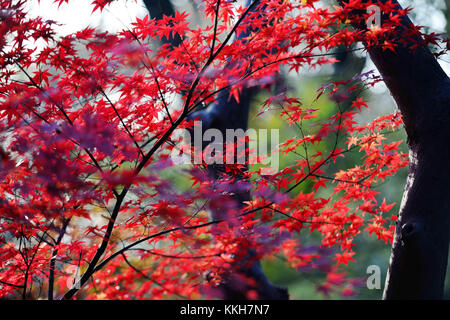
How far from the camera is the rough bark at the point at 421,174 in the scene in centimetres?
235

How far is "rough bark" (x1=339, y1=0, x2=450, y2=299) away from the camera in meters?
2.35

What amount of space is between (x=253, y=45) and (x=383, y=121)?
131cm

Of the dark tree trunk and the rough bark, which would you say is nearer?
the rough bark

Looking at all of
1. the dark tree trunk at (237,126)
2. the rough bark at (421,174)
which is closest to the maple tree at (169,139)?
the rough bark at (421,174)

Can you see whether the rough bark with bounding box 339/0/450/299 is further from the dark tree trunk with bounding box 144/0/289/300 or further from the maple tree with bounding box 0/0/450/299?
the dark tree trunk with bounding box 144/0/289/300

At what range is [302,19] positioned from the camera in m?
2.29

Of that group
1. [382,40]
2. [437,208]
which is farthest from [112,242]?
[382,40]

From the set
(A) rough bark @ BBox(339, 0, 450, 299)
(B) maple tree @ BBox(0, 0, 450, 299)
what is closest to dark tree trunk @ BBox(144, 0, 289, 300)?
(B) maple tree @ BBox(0, 0, 450, 299)

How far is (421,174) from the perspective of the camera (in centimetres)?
248

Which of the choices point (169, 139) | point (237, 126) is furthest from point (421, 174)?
point (237, 126)

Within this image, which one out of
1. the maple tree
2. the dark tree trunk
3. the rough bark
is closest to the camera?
the maple tree

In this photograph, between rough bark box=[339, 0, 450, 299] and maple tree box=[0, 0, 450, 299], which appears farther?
rough bark box=[339, 0, 450, 299]

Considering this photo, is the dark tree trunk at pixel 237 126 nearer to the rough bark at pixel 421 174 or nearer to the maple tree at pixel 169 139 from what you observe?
the maple tree at pixel 169 139

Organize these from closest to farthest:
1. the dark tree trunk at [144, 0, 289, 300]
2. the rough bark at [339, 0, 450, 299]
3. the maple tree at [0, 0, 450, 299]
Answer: the maple tree at [0, 0, 450, 299] → the rough bark at [339, 0, 450, 299] → the dark tree trunk at [144, 0, 289, 300]
